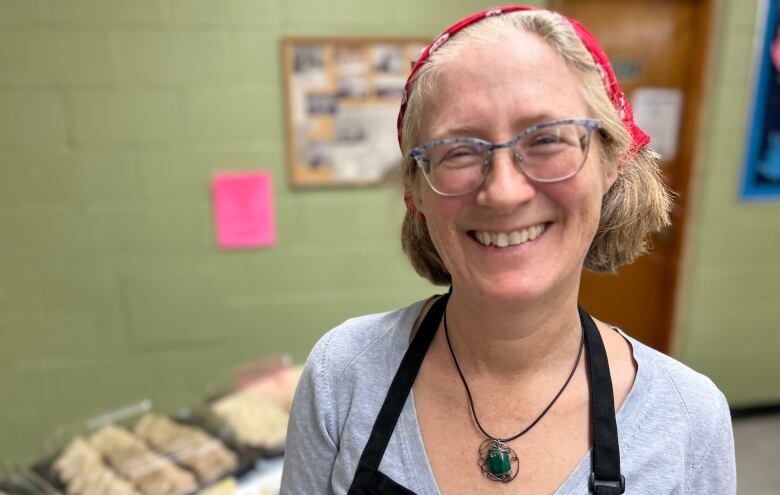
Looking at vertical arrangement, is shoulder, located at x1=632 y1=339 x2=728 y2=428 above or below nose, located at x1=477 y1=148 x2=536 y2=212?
below

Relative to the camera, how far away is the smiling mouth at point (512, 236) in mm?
754

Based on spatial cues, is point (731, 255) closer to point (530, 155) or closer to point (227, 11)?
point (530, 155)

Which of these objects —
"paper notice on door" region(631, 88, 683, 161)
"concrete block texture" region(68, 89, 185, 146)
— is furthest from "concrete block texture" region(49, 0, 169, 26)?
"paper notice on door" region(631, 88, 683, 161)

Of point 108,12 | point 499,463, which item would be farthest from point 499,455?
point 108,12

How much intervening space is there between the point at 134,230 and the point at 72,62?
2.36 feet

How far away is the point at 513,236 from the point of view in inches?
29.7

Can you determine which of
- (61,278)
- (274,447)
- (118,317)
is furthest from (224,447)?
(61,278)

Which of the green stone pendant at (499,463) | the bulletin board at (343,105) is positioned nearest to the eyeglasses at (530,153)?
the green stone pendant at (499,463)

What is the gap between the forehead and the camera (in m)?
0.72

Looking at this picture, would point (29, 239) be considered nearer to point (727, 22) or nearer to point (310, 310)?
point (310, 310)

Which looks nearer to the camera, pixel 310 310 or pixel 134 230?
pixel 134 230

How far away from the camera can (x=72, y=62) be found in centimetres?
216

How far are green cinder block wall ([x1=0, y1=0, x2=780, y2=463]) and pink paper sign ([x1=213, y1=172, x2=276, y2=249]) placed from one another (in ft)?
0.16

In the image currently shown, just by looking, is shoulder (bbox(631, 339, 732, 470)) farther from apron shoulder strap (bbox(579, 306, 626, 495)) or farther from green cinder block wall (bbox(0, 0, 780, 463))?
green cinder block wall (bbox(0, 0, 780, 463))
